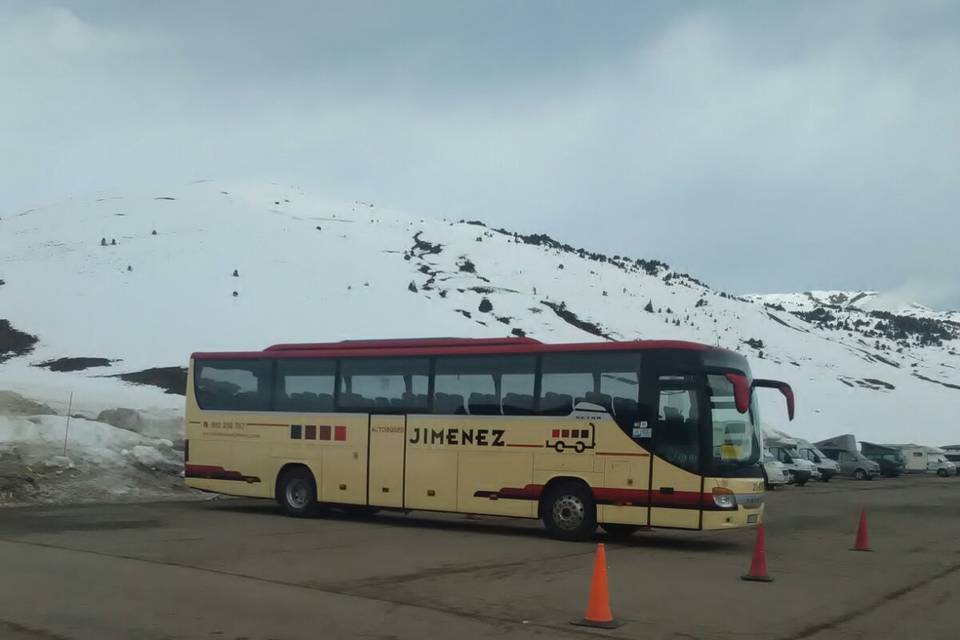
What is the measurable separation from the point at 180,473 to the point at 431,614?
→ 16.0 m

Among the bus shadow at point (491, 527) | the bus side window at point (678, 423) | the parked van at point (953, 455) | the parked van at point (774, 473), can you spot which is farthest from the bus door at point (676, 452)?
the parked van at point (953, 455)

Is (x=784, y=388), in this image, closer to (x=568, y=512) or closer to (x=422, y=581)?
(x=568, y=512)

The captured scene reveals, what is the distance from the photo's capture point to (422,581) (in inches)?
443

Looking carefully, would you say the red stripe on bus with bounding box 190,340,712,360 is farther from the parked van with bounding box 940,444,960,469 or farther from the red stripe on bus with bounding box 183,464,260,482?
the parked van with bounding box 940,444,960,469

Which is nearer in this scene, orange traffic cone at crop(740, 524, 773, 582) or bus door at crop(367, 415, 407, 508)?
orange traffic cone at crop(740, 524, 773, 582)

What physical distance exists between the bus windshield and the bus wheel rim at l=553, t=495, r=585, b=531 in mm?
2358

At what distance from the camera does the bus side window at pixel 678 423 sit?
1524cm

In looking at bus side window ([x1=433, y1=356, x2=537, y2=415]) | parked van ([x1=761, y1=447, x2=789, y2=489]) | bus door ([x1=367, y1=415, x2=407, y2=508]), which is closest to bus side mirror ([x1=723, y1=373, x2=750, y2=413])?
bus side window ([x1=433, y1=356, x2=537, y2=415])

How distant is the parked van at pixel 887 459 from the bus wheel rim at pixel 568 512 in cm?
4247

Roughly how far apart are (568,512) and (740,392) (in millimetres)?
3484

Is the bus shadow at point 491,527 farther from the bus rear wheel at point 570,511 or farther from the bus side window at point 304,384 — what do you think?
the bus side window at point 304,384

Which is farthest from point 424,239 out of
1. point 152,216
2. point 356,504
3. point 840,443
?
point 356,504

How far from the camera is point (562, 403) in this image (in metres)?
16.3

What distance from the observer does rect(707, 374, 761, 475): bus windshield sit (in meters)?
15.2
